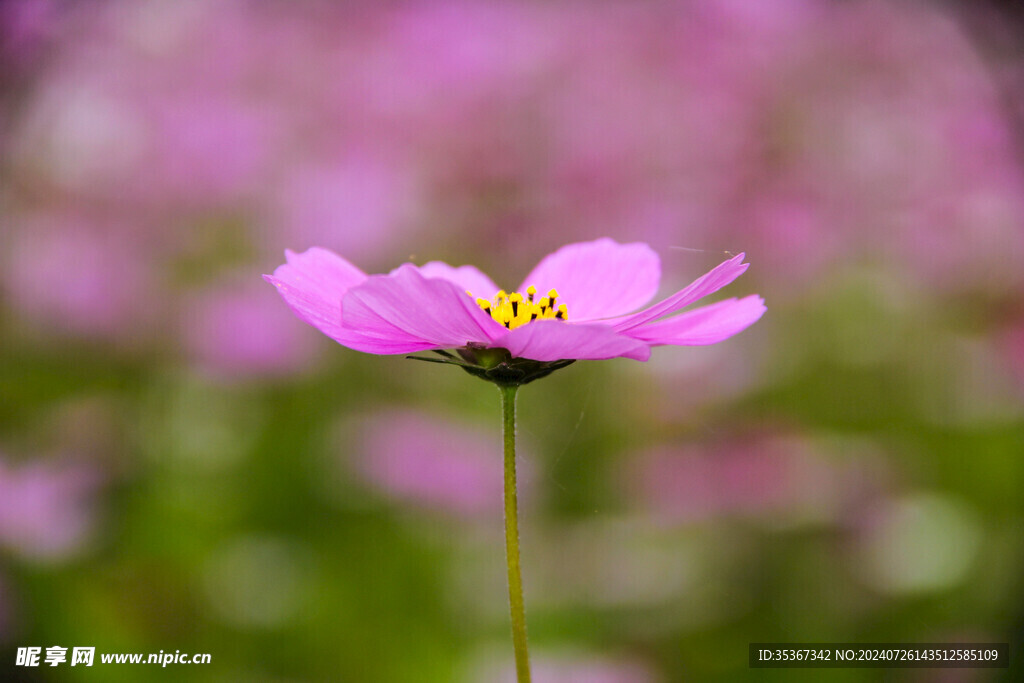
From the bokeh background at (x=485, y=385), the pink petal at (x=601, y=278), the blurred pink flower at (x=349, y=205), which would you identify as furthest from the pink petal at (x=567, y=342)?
the blurred pink flower at (x=349, y=205)

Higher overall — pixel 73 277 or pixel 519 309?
pixel 73 277

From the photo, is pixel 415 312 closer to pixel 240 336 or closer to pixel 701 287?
pixel 701 287

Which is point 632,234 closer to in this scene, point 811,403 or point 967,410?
point 811,403

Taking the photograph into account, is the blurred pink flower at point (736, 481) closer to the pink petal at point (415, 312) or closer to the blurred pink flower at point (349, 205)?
the blurred pink flower at point (349, 205)

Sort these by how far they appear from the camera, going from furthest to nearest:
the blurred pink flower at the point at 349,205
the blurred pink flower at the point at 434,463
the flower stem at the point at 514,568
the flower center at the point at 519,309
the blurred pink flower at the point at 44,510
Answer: the blurred pink flower at the point at 349,205 → the blurred pink flower at the point at 434,463 → the blurred pink flower at the point at 44,510 → the flower center at the point at 519,309 → the flower stem at the point at 514,568

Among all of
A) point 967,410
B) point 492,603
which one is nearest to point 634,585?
point 492,603

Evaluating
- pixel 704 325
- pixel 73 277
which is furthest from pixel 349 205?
pixel 704 325

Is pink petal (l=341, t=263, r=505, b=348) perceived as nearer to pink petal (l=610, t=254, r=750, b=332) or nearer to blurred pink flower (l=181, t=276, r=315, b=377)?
pink petal (l=610, t=254, r=750, b=332)
